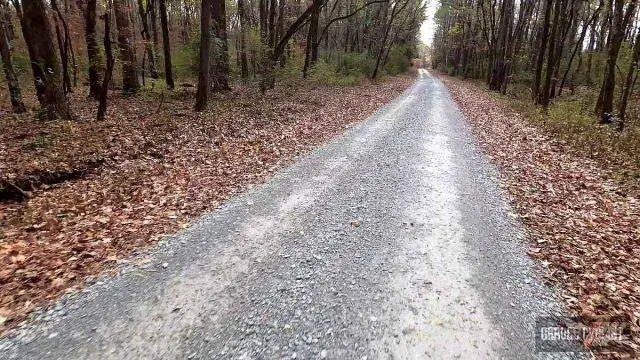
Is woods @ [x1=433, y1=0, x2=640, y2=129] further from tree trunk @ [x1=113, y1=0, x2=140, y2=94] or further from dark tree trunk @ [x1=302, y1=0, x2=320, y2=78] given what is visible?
tree trunk @ [x1=113, y1=0, x2=140, y2=94]

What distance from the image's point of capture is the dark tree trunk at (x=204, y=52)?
41.6 ft

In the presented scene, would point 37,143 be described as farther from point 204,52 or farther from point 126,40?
point 126,40

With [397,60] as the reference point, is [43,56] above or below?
below

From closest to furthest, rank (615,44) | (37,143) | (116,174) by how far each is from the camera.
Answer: (116,174) < (37,143) < (615,44)

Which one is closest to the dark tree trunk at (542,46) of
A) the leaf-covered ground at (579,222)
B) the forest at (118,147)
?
the forest at (118,147)

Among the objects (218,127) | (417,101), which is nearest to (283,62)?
(417,101)

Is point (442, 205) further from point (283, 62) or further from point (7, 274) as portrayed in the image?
point (283, 62)

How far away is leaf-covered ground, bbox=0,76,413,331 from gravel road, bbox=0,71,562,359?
0.52 meters

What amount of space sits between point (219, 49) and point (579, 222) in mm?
15386

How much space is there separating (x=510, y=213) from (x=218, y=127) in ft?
28.5

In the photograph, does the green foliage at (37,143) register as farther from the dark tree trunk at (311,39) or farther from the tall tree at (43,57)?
the dark tree trunk at (311,39)

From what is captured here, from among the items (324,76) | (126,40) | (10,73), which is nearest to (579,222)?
(10,73)

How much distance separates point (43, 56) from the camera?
10.1 meters

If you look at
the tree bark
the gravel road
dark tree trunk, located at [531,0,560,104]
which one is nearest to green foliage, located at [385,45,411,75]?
dark tree trunk, located at [531,0,560,104]
